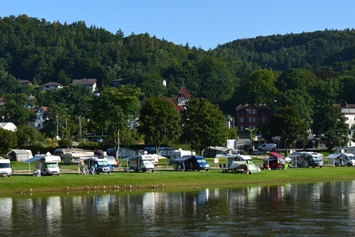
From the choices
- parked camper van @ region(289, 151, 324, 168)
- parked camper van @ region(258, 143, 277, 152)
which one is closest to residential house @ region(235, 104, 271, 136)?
parked camper van @ region(258, 143, 277, 152)

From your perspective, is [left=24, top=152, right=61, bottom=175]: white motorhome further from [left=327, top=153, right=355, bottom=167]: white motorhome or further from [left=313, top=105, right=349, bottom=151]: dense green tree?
[left=313, top=105, right=349, bottom=151]: dense green tree

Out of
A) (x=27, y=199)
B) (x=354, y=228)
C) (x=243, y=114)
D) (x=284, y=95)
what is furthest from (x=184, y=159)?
(x=243, y=114)

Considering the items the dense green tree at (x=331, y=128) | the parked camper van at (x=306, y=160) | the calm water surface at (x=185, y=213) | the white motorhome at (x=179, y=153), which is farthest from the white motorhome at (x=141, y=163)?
the dense green tree at (x=331, y=128)

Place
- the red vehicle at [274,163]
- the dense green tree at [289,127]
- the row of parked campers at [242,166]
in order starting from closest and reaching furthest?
the row of parked campers at [242,166], the red vehicle at [274,163], the dense green tree at [289,127]

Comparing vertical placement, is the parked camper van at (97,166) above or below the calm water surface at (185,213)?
above

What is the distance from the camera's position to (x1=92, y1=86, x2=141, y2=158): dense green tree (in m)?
108

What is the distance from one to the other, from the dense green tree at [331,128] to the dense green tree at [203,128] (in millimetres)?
28086

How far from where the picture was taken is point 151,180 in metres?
72.4

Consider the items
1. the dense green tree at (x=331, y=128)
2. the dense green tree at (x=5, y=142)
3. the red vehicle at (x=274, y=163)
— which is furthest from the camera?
the dense green tree at (x=331, y=128)

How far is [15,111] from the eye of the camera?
196 m

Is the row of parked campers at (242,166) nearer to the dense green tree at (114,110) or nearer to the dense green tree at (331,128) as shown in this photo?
the dense green tree at (114,110)

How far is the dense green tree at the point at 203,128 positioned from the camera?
4311 inches

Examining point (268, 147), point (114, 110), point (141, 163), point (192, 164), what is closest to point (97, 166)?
point (141, 163)

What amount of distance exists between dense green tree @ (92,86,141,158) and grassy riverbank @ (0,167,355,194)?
96.5ft
